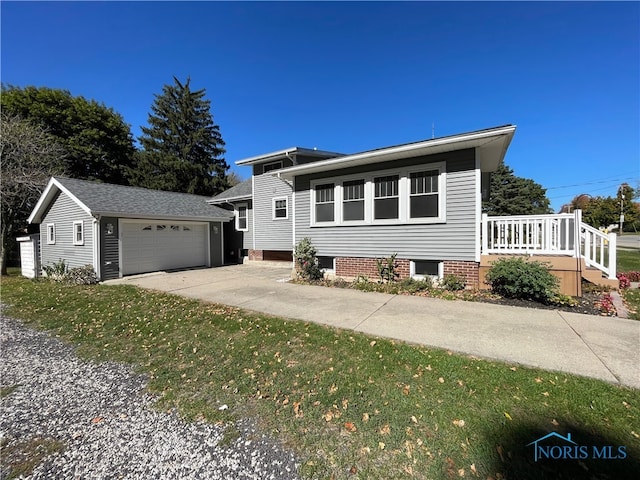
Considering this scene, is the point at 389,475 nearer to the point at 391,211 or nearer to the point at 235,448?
the point at 235,448

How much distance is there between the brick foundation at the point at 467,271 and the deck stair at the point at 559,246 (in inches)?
5.5

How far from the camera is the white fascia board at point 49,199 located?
1034cm

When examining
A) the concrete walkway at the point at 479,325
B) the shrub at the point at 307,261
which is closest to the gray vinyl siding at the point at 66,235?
the concrete walkway at the point at 479,325

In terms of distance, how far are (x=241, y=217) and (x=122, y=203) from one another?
5.86m

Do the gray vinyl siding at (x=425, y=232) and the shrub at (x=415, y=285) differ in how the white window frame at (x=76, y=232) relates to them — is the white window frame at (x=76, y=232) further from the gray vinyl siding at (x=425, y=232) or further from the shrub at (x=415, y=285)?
the shrub at (x=415, y=285)

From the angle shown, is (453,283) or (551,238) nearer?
(551,238)

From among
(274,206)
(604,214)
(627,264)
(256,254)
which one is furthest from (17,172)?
(604,214)

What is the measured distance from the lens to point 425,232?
7.79 meters

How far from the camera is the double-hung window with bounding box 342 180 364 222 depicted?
888 centimetres

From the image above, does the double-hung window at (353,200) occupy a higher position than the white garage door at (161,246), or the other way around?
the double-hung window at (353,200)

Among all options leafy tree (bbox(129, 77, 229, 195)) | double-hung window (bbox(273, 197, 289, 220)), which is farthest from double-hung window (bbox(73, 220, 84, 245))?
leafy tree (bbox(129, 77, 229, 195))

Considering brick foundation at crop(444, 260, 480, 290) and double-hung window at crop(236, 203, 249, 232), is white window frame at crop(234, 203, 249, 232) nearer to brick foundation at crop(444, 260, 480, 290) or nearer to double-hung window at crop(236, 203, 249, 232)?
double-hung window at crop(236, 203, 249, 232)

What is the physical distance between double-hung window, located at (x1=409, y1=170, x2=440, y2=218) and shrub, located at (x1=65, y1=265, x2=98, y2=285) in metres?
11.1

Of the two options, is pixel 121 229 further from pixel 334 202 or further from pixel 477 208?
pixel 477 208
